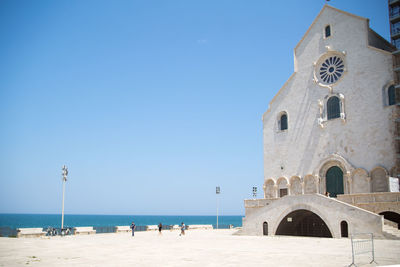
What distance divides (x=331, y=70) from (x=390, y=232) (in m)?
18.4

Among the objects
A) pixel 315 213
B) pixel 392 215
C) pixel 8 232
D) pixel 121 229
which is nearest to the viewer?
pixel 392 215

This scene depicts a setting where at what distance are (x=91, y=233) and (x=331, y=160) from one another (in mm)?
25379

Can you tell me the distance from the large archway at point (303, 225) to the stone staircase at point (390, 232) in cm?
848

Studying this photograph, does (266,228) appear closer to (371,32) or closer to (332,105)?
(332,105)

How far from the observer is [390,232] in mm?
25875

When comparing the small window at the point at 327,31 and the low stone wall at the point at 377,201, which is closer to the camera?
the low stone wall at the point at 377,201

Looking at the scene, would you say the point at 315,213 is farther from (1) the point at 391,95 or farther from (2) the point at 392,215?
(1) the point at 391,95

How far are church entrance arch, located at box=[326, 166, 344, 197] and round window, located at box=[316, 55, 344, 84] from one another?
884 centimetres

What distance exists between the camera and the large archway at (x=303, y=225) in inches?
1359

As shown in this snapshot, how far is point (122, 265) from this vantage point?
16.5 m

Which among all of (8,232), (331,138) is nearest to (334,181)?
(331,138)

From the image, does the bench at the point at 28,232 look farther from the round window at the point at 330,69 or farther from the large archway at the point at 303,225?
the round window at the point at 330,69

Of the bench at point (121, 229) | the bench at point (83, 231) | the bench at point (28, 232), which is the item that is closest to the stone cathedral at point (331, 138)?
the bench at point (121, 229)

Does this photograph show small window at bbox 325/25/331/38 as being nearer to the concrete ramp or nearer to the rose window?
the rose window
